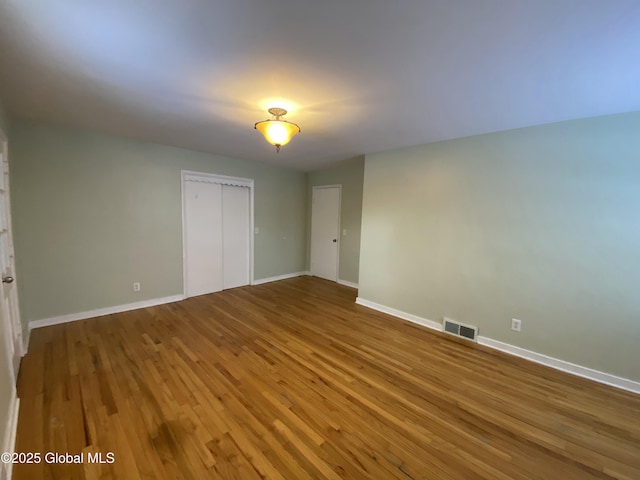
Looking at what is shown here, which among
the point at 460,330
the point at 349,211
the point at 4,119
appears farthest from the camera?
the point at 349,211

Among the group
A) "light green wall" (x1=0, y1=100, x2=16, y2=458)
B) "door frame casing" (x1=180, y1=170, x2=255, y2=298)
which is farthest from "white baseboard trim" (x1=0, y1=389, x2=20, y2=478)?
"door frame casing" (x1=180, y1=170, x2=255, y2=298)

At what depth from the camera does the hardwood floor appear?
1.51 metres

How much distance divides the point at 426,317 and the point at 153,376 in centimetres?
312

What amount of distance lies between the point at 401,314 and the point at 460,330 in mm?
782

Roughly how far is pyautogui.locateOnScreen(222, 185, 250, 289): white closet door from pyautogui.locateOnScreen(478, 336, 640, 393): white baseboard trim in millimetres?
3981

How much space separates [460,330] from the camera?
3.12 meters

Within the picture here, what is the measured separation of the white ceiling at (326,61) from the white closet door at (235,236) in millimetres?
2063

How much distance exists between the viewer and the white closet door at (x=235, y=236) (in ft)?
15.3

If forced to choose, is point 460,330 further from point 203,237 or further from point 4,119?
point 4,119

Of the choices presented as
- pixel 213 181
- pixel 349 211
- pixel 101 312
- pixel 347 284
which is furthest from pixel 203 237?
pixel 347 284

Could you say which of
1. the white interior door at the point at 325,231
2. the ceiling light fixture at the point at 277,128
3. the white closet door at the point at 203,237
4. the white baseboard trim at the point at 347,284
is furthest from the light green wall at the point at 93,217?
the white baseboard trim at the point at 347,284

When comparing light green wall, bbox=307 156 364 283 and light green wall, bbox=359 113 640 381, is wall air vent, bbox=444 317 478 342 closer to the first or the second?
light green wall, bbox=359 113 640 381

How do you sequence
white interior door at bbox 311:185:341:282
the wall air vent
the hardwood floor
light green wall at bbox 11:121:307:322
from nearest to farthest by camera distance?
the hardwood floor → light green wall at bbox 11:121:307:322 → the wall air vent → white interior door at bbox 311:185:341:282

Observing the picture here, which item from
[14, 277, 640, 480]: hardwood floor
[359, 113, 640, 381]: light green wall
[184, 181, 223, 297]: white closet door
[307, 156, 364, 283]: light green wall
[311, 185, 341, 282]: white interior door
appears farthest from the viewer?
[311, 185, 341, 282]: white interior door
